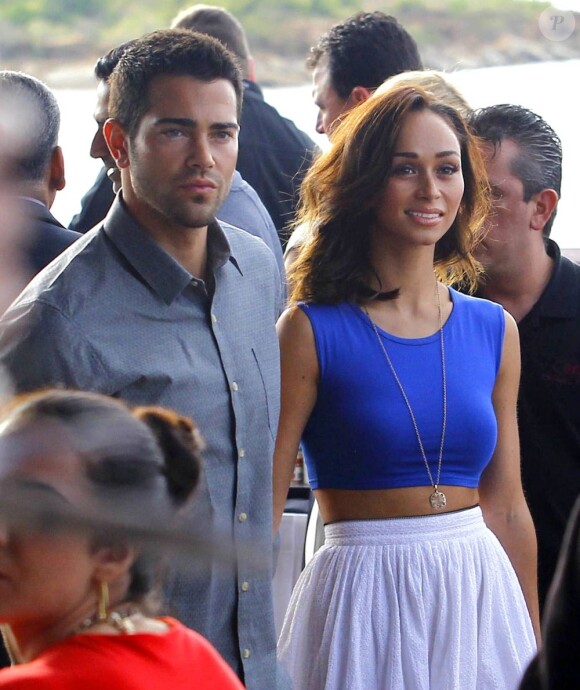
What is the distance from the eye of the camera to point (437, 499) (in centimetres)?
207

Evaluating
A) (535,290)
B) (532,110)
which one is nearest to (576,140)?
(532,110)

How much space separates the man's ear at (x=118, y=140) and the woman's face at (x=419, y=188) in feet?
1.70

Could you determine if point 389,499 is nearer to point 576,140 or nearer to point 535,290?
point 535,290

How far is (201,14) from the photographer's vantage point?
3.65 m

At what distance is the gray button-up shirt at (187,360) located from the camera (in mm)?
1665

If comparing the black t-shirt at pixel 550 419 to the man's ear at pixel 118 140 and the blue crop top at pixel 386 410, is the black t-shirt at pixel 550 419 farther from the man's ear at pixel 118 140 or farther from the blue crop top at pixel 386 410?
the man's ear at pixel 118 140

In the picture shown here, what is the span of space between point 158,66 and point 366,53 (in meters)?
1.64

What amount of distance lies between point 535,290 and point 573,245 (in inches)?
34.4

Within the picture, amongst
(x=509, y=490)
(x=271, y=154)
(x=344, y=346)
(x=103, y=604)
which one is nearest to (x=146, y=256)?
(x=344, y=346)

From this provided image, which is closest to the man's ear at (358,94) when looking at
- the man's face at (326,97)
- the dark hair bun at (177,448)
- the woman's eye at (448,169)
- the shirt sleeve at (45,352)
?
the man's face at (326,97)

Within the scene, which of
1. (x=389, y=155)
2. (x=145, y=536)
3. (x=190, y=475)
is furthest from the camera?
(x=389, y=155)

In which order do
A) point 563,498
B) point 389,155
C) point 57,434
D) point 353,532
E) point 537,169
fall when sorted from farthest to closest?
point 537,169, point 563,498, point 389,155, point 353,532, point 57,434

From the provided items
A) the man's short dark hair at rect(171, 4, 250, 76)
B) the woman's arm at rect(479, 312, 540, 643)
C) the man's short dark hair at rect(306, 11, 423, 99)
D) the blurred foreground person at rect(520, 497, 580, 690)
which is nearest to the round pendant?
the woman's arm at rect(479, 312, 540, 643)

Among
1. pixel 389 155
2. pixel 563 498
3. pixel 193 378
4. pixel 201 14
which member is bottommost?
pixel 563 498
